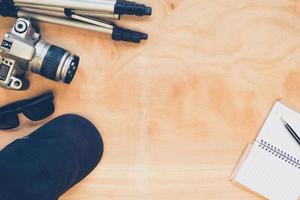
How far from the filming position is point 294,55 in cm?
98

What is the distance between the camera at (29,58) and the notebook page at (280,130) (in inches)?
15.8

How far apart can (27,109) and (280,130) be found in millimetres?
503

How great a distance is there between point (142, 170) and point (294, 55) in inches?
15.0

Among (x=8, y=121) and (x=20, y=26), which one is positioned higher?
(x=20, y=26)

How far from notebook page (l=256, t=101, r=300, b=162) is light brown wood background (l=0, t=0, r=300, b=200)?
0.02 metres

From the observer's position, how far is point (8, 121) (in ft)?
3.07

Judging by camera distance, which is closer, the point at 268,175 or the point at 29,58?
the point at 29,58

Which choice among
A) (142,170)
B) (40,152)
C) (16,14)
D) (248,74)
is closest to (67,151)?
(40,152)

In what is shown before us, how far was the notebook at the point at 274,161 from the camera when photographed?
0.99m

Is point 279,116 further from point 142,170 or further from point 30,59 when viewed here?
point 30,59

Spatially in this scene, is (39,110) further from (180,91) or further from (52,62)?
(180,91)

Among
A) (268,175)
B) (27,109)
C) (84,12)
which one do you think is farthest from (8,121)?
(268,175)

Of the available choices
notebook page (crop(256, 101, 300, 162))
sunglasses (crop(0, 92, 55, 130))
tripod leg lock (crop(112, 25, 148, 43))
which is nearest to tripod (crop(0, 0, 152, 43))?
tripod leg lock (crop(112, 25, 148, 43))

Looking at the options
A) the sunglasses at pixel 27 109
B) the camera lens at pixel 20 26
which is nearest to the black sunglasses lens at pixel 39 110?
the sunglasses at pixel 27 109
